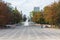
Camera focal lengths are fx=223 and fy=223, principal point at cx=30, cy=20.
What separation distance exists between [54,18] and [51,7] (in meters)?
5.54

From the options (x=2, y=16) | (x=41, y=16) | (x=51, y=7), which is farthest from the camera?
(x=41, y=16)

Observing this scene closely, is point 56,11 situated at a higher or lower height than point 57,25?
higher

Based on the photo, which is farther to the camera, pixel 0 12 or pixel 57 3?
pixel 57 3

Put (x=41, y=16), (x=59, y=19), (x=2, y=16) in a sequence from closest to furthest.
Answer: (x=2, y=16) → (x=59, y=19) → (x=41, y=16)

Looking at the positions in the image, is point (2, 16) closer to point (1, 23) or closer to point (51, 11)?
point (1, 23)

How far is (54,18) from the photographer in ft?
253

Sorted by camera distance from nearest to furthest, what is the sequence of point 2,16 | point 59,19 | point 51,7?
point 2,16, point 59,19, point 51,7

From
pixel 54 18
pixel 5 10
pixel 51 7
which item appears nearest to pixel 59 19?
pixel 54 18

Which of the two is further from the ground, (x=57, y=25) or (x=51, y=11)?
(x=51, y=11)

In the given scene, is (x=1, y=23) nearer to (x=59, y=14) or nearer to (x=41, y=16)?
(x=59, y=14)

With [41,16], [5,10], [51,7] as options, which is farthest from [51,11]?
[41,16]

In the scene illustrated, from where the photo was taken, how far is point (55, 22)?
7819 centimetres

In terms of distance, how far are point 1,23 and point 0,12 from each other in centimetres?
359

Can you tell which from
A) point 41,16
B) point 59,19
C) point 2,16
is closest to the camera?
point 2,16
